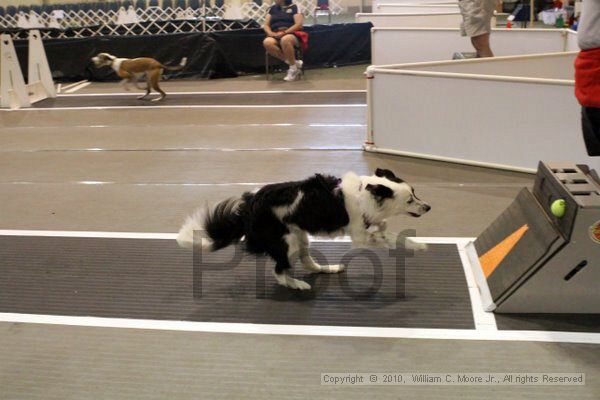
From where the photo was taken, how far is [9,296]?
116 inches

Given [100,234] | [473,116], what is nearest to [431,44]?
[473,116]

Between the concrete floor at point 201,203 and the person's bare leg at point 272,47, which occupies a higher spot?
the person's bare leg at point 272,47

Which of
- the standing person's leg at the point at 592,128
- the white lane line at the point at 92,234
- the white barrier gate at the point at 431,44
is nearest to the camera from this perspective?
the standing person's leg at the point at 592,128

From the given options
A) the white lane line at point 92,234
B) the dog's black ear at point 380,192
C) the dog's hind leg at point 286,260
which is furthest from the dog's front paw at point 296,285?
the white lane line at point 92,234

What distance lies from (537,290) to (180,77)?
26.1 ft

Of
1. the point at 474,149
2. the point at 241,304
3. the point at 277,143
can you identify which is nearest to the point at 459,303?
the point at 241,304

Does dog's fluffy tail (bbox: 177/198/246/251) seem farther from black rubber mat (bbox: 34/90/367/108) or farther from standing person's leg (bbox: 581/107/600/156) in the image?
black rubber mat (bbox: 34/90/367/108)

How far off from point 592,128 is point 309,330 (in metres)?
1.43

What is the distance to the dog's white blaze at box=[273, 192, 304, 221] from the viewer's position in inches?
103

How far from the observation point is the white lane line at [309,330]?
2.40 metres

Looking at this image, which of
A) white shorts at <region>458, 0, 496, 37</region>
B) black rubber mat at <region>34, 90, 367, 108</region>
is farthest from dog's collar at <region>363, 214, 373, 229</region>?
black rubber mat at <region>34, 90, 367, 108</region>

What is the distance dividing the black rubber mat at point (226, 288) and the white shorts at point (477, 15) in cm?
332

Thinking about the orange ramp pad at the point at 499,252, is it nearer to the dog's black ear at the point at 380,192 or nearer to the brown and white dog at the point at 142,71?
the dog's black ear at the point at 380,192

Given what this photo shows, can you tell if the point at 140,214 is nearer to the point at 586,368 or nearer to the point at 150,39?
the point at 586,368
